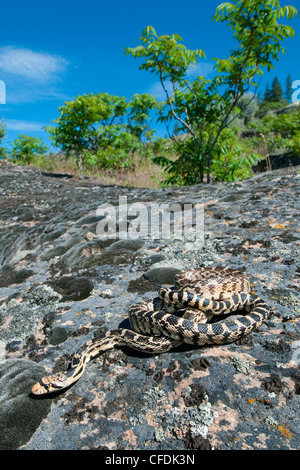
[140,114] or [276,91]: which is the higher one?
[276,91]

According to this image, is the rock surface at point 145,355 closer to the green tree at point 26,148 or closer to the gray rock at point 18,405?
the gray rock at point 18,405

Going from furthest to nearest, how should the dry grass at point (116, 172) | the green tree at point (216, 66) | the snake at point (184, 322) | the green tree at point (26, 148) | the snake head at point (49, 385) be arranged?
the green tree at point (26, 148), the dry grass at point (116, 172), the green tree at point (216, 66), the snake at point (184, 322), the snake head at point (49, 385)

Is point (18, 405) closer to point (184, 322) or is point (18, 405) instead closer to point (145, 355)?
point (145, 355)

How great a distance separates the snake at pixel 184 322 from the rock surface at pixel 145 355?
0.27 ft

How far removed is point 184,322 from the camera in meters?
2.65

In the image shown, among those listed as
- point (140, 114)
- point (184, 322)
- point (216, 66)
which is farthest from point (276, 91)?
point (184, 322)

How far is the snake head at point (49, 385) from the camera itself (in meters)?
2.30

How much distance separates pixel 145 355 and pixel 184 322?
447mm

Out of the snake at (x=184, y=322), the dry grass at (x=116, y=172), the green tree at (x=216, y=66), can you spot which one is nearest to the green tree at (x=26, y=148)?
the dry grass at (x=116, y=172)

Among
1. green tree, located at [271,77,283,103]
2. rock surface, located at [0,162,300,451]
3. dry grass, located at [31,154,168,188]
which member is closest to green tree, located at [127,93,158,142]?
dry grass, located at [31,154,168,188]

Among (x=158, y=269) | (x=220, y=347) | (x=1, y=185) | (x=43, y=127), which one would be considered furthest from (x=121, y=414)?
(x=43, y=127)

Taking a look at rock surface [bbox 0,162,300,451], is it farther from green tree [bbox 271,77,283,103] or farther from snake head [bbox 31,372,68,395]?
green tree [bbox 271,77,283,103]

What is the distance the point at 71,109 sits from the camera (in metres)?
18.8

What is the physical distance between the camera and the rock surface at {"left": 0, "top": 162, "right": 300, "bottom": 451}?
1.94 metres
